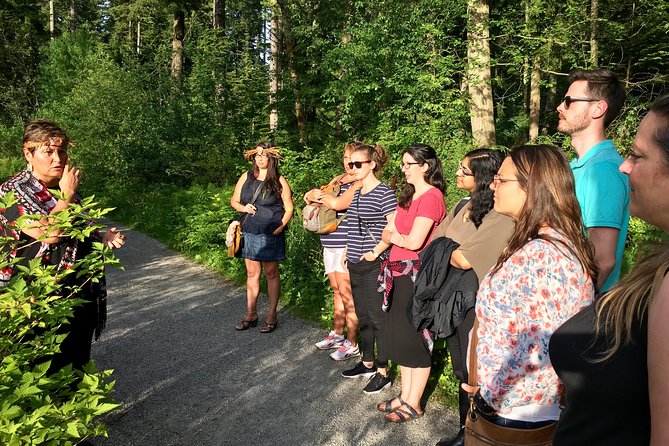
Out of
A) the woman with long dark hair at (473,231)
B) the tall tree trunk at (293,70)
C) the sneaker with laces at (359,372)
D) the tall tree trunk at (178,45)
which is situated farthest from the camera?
the tall tree trunk at (178,45)

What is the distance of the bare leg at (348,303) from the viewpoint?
466 cm

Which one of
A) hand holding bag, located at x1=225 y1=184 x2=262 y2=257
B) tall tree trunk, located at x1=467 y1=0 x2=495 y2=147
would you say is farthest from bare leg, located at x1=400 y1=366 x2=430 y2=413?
tall tree trunk, located at x1=467 y1=0 x2=495 y2=147

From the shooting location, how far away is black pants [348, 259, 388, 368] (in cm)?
399

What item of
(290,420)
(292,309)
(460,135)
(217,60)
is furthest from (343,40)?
(290,420)

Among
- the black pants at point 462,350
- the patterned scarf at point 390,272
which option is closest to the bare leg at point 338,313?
the patterned scarf at point 390,272

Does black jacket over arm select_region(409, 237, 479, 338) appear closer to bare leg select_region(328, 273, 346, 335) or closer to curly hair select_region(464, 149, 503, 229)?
curly hair select_region(464, 149, 503, 229)

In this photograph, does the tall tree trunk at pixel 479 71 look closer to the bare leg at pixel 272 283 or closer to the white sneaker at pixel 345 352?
the bare leg at pixel 272 283

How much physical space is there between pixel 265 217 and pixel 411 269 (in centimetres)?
229

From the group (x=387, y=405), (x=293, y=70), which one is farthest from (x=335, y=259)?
(x=293, y=70)

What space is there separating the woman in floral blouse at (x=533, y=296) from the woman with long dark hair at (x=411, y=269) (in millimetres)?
1407

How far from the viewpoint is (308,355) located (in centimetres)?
480

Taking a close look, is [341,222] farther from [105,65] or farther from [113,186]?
[105,65]

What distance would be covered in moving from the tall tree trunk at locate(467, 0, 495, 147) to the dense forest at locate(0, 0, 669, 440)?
25mm

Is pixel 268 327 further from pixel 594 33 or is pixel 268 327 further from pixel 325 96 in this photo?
pixel 594 33
